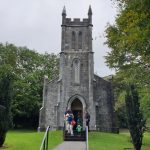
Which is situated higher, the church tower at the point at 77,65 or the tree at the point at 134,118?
the church tower at the point at 77,65

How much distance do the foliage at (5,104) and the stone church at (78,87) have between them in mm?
12693

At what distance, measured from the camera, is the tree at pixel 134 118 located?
59.7 ft

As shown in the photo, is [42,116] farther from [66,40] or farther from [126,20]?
[126,20]

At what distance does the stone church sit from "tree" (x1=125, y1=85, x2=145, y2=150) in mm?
13433

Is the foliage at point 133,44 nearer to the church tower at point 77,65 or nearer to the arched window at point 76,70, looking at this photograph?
the church tower at point 77,65

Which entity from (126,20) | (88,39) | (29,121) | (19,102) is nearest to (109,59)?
(126,20)

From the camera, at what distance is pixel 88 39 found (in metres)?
35.0

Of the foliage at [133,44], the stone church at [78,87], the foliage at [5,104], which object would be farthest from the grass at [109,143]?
the stone church at [78,87]

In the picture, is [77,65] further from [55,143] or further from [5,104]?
[5,104]

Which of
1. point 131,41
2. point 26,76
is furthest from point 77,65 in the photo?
point 131,41


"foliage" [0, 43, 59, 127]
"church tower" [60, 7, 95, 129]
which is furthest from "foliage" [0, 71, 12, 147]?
"foliage" [0, 43, 59, 127]

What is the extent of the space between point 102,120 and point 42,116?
6.95 meters

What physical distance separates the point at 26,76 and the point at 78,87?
16695mm

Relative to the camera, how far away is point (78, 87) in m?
33.6
